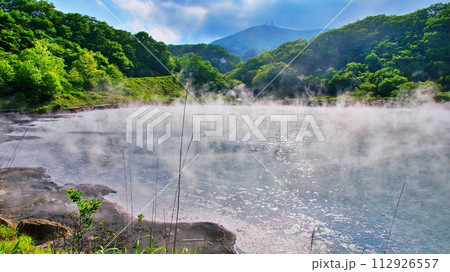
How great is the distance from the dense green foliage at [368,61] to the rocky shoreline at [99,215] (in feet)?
67.1

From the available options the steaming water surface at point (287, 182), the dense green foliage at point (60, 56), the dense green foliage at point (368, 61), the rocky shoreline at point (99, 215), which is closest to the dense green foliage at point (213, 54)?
the dense green foliage at point (368, 61)

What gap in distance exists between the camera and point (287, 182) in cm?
565

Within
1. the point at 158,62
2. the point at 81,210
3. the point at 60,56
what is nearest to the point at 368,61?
the point at 158,62

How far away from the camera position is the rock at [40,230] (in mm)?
3025

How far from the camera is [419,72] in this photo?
19.5 metres

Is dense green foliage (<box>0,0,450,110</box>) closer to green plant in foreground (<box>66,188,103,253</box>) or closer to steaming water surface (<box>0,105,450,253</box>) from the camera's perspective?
steaming water surface (<box>0,105,450,253</box>)

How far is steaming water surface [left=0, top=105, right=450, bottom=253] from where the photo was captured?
135 inches

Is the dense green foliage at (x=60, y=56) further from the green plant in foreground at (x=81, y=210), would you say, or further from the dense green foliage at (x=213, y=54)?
the green plant in foreground at (x=81, y=210)
